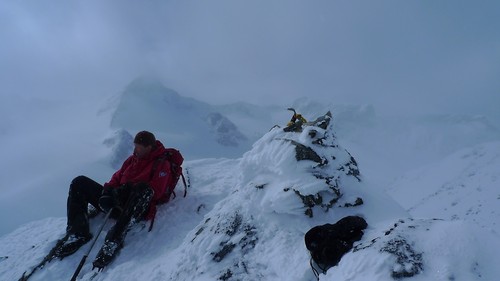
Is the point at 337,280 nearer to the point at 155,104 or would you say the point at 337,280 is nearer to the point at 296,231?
the point at 296,231

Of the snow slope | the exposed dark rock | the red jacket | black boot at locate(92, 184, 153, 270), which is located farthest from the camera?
the snow slope

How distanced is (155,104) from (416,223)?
171891 mm

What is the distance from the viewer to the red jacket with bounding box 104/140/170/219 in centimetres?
693

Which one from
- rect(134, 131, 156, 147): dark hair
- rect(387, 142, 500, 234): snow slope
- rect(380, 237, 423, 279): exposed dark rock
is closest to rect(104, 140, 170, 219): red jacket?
rect(134, 131, 156, 147): dark hair

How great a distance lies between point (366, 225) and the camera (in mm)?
4562

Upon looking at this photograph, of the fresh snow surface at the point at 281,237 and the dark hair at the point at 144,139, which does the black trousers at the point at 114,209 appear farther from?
the dark hair at the point at 144,139

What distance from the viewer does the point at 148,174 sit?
6.96 m

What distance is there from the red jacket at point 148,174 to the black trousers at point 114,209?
0.24 metres

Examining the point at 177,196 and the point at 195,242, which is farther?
the point at 177,196

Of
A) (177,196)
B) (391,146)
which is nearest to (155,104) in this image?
(391,146)

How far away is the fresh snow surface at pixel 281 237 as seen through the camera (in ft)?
11.3

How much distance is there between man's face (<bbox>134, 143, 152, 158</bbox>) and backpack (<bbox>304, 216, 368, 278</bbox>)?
4.12 metres

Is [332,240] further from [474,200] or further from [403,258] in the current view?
[474,200]

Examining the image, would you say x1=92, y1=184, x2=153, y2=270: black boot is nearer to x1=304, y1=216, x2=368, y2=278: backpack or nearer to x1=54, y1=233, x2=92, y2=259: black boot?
x1=54, y1=233, x2=92, y2=259: black boot
